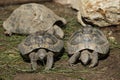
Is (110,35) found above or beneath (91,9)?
beneath

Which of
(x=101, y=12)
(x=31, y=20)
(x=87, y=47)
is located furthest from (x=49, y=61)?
(x=101, y=12)

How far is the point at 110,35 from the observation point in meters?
7.16

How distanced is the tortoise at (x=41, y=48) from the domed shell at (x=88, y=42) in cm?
24

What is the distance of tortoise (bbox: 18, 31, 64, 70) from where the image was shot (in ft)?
18.9

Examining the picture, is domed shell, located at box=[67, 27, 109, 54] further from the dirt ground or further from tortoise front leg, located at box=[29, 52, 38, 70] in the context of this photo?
tortoise front leg, located at box=[29, 52, 38, 70]

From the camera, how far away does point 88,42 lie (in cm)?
583

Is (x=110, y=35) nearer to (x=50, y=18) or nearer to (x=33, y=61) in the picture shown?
(x=50, y=18)

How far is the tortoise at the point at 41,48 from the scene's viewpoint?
575 cm

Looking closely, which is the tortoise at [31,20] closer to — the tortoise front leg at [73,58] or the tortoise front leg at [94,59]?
the tortoise front leg at [73,58]

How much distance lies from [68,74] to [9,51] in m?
1.39

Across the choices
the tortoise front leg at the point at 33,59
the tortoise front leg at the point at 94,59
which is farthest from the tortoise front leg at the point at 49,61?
the tortoise front leg at the point at 94,59

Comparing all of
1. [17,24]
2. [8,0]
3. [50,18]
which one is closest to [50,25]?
[50,18]

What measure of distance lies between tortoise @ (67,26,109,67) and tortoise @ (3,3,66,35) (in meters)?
1.23

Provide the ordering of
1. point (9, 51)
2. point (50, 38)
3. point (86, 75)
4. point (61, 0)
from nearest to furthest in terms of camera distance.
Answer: point (86, 75), point (50, 38), point (9, 51), point (61, 0)
